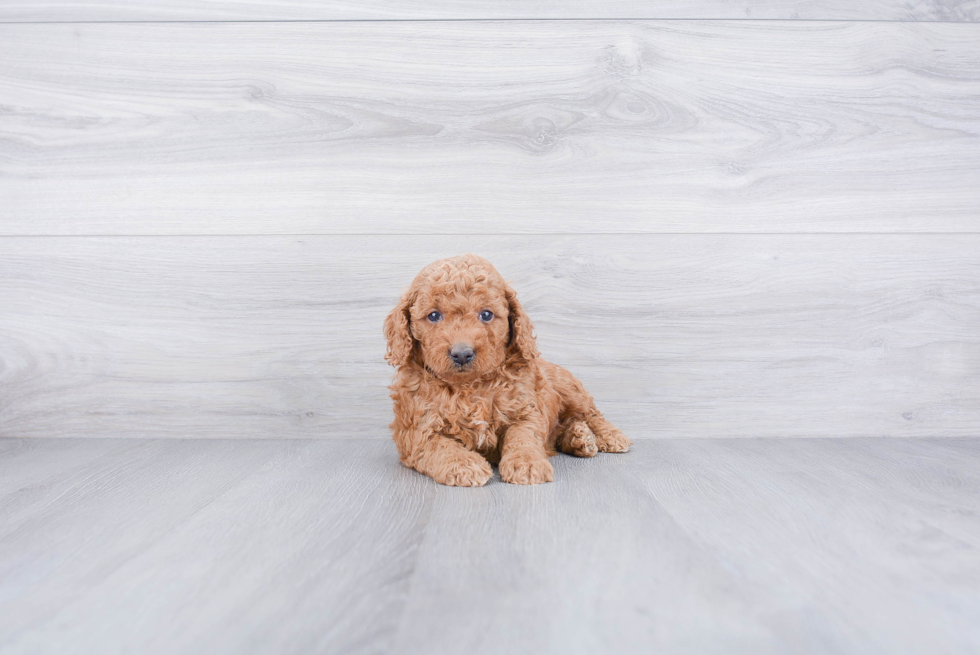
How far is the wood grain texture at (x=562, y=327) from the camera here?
168 cm

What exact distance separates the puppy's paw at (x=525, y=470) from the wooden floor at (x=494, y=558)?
28 millimetres

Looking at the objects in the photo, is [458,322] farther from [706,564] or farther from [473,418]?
[706,564]

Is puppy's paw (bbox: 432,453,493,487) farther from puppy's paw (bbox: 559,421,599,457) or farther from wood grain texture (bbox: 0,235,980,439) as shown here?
wood grain texture (bbox: 0,235,980,439)

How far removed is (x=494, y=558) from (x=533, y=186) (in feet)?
3.55

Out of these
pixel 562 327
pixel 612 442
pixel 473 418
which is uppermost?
pixel 562 327

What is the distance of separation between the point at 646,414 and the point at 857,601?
0.98 meters

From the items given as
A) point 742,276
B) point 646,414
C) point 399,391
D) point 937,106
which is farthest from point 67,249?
point 937,106

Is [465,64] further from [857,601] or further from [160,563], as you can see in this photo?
[857,601]

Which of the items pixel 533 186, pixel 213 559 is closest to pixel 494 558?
pixel 213 559

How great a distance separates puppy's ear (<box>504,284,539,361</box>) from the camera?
1.33m

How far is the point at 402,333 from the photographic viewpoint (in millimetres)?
1314

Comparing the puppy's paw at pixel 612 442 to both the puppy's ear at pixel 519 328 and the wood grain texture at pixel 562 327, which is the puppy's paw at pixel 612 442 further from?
the puppy's ear at pixel 519 328

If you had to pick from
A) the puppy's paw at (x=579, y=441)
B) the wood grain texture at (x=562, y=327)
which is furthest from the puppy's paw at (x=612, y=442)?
the wood grain texture at (x=562, y=327)

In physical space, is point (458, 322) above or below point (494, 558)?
above
